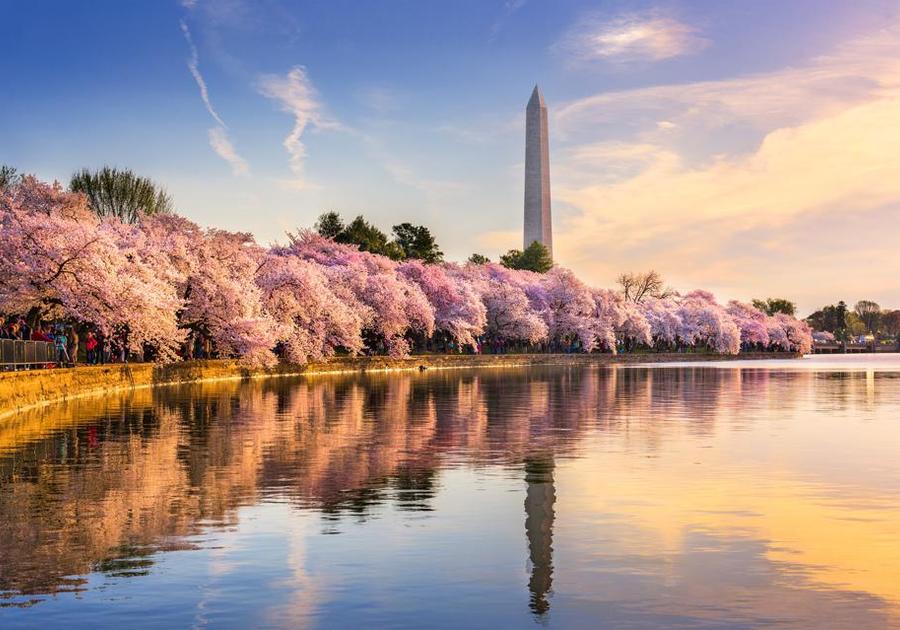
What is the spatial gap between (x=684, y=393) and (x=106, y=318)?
2902 cm

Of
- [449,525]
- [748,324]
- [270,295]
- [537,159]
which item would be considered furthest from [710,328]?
[449,525]

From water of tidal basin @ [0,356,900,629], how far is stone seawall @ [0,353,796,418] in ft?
22.0

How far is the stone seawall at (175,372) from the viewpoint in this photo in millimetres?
40438

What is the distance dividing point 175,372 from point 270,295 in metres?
20.1

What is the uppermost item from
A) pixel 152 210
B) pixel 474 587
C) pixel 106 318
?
pixel 152 210

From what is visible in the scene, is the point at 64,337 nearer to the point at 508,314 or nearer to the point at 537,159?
the point at 508,314

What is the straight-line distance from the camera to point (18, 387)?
129 ft

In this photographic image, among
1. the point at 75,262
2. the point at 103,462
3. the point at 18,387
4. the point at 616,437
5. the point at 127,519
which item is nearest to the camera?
the point at 127,519

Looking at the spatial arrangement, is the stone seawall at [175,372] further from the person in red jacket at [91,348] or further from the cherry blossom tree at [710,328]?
the cherry blossom tree at [710,328]

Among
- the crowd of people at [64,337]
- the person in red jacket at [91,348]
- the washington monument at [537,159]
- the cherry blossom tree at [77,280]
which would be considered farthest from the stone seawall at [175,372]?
the washington monument at [537,159]

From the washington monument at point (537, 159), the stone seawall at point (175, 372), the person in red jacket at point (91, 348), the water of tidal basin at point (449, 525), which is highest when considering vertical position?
the washington monument at point (537, 159)

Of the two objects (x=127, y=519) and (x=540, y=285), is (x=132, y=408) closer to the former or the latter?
(x=127, y=519)

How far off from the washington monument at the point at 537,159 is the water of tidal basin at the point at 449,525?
119329 mm

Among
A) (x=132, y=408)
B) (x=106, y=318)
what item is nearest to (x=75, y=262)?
(x=106, y=318)
